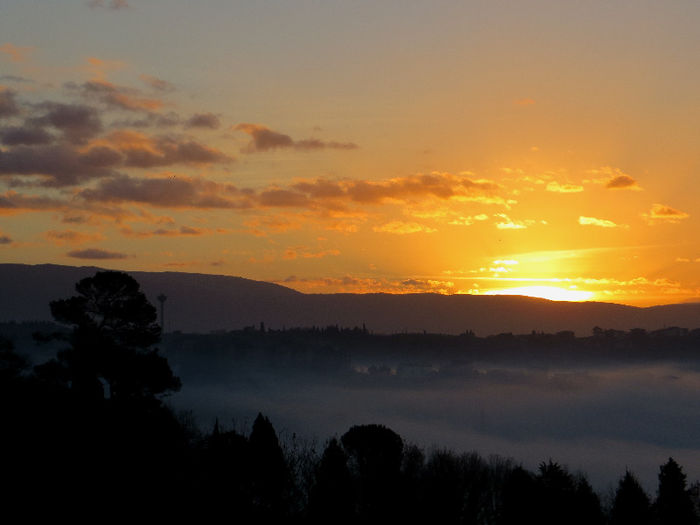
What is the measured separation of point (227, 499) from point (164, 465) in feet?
32.2

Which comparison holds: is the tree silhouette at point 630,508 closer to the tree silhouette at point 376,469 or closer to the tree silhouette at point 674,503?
the tree silhouette at point 674,503

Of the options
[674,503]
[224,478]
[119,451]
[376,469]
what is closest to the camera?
[119,451]

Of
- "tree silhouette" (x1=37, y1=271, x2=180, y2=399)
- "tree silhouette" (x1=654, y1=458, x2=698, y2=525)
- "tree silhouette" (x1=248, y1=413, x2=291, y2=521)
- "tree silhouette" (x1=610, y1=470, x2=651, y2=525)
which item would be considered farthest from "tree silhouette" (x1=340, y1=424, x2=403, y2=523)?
"tree silhouette" (x1=37, y1=271, x2=180, y2=399)

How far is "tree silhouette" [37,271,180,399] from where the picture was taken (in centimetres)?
5756

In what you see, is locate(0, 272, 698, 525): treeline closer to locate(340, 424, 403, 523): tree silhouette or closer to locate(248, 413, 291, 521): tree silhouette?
locate(248, 413, 291, 521): tree silhouette

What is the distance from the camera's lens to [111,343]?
5859 cm

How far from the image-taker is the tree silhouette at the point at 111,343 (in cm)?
5756

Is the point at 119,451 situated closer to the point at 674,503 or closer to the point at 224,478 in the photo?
the point at 224,478

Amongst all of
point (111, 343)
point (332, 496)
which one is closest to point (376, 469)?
point (332, 496)

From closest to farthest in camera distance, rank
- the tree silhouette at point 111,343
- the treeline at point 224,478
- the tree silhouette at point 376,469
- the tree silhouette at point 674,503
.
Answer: the treeline at point 224,478 < the tree silhouette at point 111,343 < the tree silhouette at point 376,469 < the tree silhouette at point 674,503

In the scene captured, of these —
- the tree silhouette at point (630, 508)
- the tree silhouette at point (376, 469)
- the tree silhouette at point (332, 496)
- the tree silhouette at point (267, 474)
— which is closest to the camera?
the tree silhouette at point (332, 496)

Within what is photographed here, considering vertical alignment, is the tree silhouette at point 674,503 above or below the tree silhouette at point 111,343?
below

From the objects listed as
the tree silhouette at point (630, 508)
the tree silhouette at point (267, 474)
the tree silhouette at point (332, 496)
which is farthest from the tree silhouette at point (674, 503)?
the tree silhouette at point (267, 474)

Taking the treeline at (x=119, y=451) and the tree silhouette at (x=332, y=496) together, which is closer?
the treeline at (x=119, y=451)
